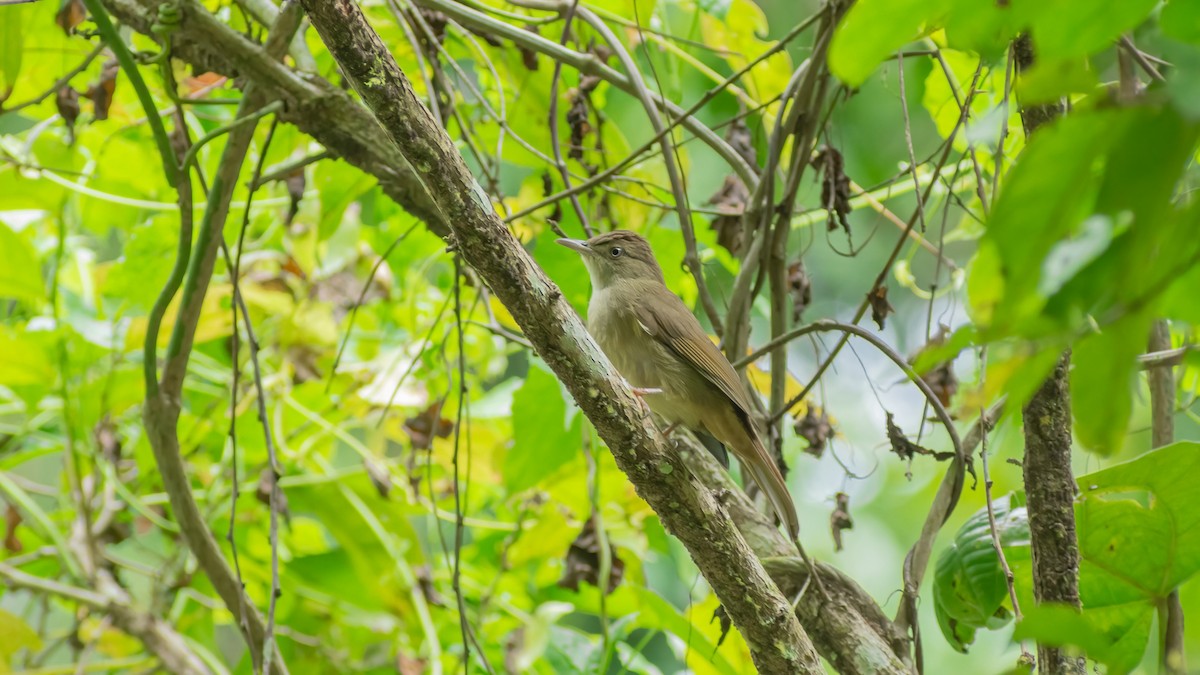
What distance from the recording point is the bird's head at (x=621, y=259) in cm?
345

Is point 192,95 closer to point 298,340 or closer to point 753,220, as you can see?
point 298,340

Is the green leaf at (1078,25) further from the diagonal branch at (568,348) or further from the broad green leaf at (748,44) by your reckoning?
the broad green leaf at (748,44)

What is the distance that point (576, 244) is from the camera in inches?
122

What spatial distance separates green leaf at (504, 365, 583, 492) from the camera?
3.05 metres

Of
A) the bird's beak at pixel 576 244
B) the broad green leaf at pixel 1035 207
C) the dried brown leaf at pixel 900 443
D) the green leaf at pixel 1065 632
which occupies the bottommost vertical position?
the green leaf at pixel 1065 632

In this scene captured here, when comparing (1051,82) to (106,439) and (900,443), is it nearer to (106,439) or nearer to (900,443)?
(900,443)

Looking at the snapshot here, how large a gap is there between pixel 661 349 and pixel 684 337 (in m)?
0.10

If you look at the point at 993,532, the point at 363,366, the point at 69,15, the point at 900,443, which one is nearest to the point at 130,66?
the point at 69,15

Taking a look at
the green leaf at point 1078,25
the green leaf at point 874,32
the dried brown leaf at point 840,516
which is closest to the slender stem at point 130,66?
the dried brown leaf at point 840,516

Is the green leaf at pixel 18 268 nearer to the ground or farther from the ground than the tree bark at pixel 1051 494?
farther from the ground

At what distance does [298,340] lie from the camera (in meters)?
3.69

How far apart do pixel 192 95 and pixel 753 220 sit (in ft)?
6.49

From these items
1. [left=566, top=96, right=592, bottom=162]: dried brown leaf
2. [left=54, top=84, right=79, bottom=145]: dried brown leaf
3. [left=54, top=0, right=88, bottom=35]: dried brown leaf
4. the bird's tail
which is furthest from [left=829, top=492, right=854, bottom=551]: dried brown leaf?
[left=54, top=0, right=88, bottom=35]: dried brown leaf

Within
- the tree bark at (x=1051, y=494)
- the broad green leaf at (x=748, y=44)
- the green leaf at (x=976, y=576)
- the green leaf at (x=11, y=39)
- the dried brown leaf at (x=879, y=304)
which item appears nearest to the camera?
the tree bark at (x=1051, y=494)
